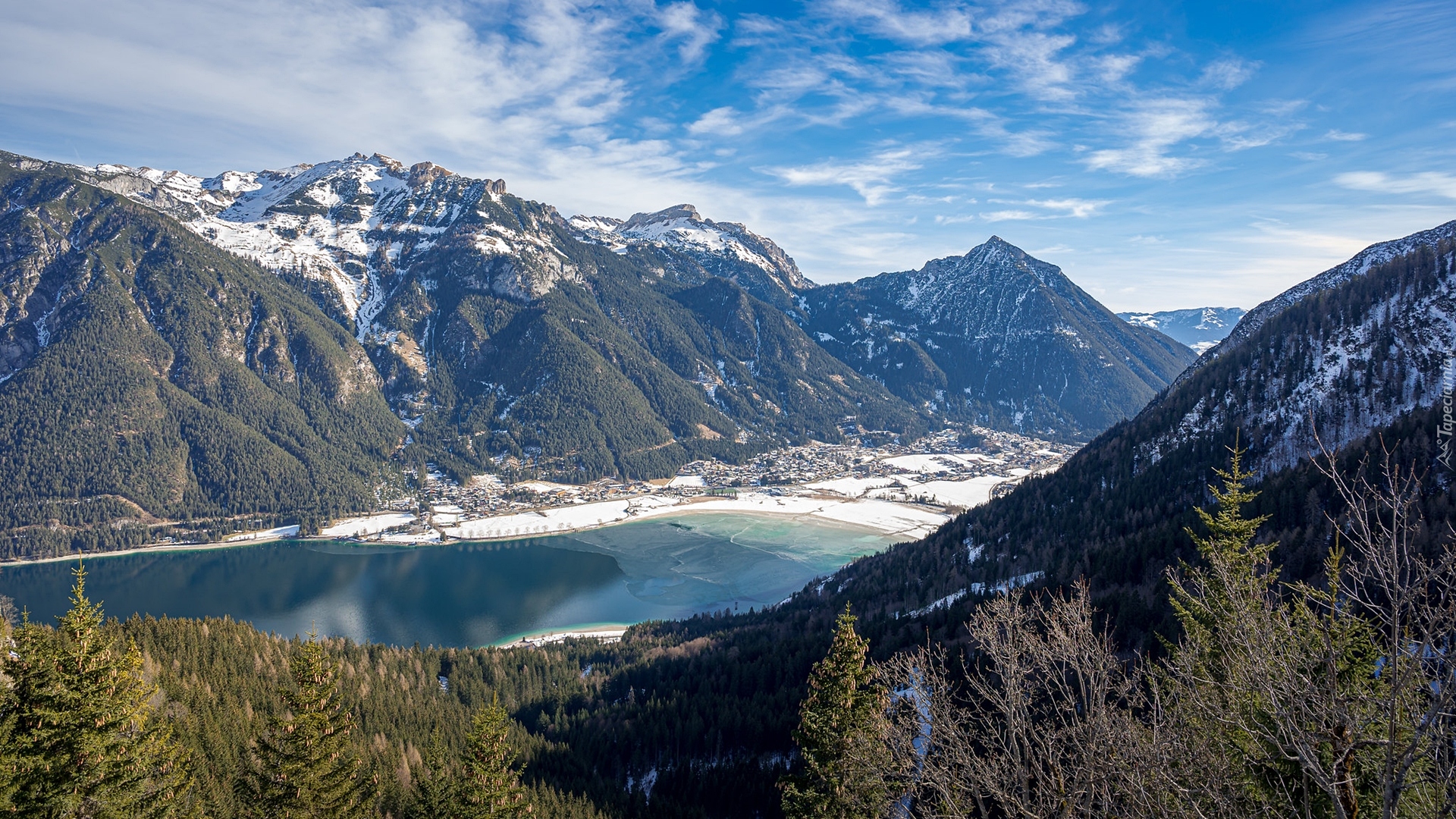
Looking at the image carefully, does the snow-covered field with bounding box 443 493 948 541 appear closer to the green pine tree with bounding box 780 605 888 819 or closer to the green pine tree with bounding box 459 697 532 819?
the green pine tree with bounding box 780 605 888 819

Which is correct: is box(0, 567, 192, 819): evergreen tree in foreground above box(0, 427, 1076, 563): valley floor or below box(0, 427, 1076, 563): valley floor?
above

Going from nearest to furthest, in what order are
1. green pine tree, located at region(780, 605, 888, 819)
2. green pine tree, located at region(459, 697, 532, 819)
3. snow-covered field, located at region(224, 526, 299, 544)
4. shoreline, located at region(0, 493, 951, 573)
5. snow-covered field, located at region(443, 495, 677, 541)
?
1. green pine tree, located at region(459, 697, 532, 819)
2. green pine tree, located at region(780, 605, 888, 819)
3. shoreline, located at region(0, 493, 951, 573)
4. snow-covered field, located at region(224, 526, 299, 544)
5. snow-covered field, located at region(443, 495, 677, 541)

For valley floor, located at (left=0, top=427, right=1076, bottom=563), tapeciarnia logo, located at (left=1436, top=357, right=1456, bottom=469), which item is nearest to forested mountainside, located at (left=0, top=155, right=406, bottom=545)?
valley floor, located at (left=0, top=427, right=1076, bottom=563)

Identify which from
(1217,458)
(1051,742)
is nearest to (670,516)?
(1217,458)

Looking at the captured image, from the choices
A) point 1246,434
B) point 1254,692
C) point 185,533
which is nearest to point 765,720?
point 1254,692

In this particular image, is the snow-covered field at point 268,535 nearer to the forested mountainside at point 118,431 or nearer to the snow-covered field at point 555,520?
the forested mountainside at point 118,431

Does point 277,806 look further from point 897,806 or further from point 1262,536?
point 1262,536

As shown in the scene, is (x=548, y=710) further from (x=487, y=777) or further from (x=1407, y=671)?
(x=1407, y=671)
